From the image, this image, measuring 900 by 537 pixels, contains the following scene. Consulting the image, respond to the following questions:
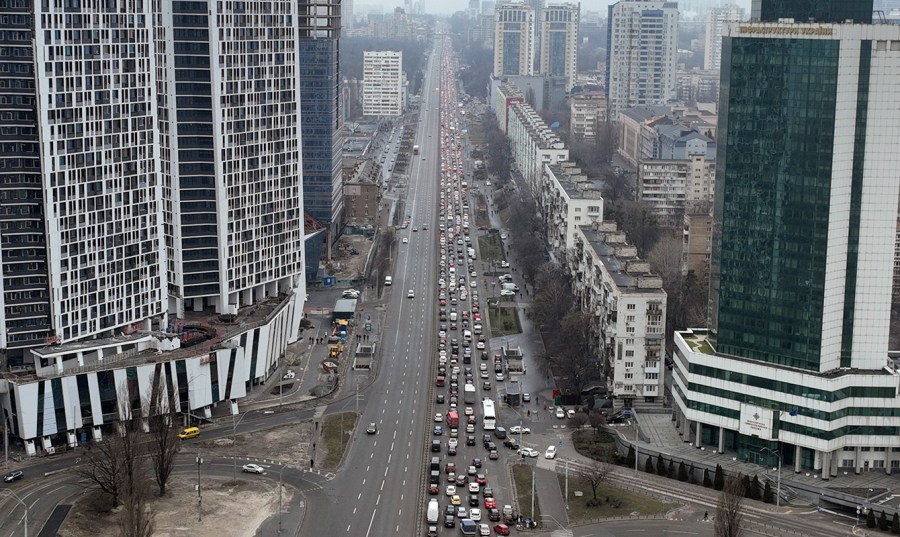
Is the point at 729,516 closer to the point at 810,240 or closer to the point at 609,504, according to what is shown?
the point at 609,504

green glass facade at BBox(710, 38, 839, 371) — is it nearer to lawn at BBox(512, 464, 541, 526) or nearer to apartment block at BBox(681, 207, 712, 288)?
lawn at BBox(512, 464, 541, 526)

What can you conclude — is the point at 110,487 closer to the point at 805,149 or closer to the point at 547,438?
the point at 547,438

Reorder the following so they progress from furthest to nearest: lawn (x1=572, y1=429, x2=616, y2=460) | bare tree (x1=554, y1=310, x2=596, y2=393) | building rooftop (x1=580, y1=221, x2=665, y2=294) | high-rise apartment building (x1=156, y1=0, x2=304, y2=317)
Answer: bare tree (x1=554, y1=310, x2=596, y2=393)
high-rise apartment building (x1=156, y1=0, x2=304, y2=317)
building rooftop (x1=580, y1=221, x2=665, y2=294)
lawn (x1=572, y1=429, x2=616, y2=460)

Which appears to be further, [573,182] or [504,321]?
[573,182]

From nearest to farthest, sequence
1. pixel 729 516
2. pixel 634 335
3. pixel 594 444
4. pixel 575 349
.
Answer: pixel 729 516 < pixel 594 444 < pixel 634 335 < pixel 575 349

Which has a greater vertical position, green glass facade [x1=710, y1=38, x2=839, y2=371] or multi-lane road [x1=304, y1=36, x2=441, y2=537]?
green glass facade [x1=710, y1=38, x2=839, y2=371]

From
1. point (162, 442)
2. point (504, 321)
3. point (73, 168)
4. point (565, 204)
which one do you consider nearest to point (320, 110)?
point (565, 204)

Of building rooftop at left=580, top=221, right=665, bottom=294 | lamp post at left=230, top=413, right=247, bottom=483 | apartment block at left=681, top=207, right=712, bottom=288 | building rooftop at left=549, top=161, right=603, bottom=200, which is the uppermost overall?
building rooftop at left=549, top=161, right=603, bottom=200

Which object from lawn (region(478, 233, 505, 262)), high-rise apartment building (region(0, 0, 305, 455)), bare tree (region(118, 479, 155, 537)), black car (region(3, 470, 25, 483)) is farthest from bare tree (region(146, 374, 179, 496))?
lawn (region(478, 233, 505, 262))

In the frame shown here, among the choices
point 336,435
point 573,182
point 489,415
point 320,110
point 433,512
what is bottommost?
point 336,435
